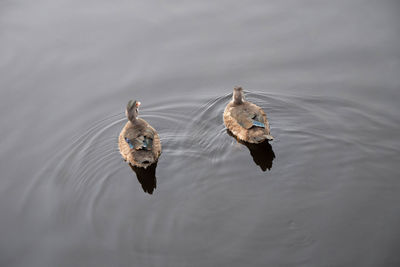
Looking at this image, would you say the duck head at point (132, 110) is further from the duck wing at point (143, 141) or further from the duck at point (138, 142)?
the duck wing at point (143, 141)

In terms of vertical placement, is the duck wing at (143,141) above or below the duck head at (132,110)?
below

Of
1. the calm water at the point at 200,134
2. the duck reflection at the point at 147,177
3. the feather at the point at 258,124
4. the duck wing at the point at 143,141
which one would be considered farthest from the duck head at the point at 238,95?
the duck reflection at the point at 147,177

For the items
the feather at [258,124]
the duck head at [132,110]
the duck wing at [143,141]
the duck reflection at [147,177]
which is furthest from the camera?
the duck head at [132,110]

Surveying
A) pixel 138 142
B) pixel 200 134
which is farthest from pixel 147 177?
pixel 200 134

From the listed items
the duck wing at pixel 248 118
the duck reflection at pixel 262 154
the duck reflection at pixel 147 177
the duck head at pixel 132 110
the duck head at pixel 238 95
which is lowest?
the duck reflection at pixel 147 177

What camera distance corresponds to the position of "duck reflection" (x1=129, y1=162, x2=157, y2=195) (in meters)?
10.7

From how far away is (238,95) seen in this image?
12.0 m

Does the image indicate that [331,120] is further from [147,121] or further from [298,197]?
[147,121]

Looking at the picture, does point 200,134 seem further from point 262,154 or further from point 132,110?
point 132,110

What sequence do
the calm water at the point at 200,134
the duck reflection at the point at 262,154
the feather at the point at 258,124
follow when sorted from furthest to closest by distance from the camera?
the feather at the point at 258,124, the duck reflection at the point at 262,154, the calm water at the point at 200,134

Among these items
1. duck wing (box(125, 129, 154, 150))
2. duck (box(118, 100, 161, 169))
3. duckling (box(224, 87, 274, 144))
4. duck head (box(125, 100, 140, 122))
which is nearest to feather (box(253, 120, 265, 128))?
duckling (box(224, 87, 274, 144))

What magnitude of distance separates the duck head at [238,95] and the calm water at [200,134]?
74cm

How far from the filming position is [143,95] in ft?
43.6

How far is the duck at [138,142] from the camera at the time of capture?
36.3ft
